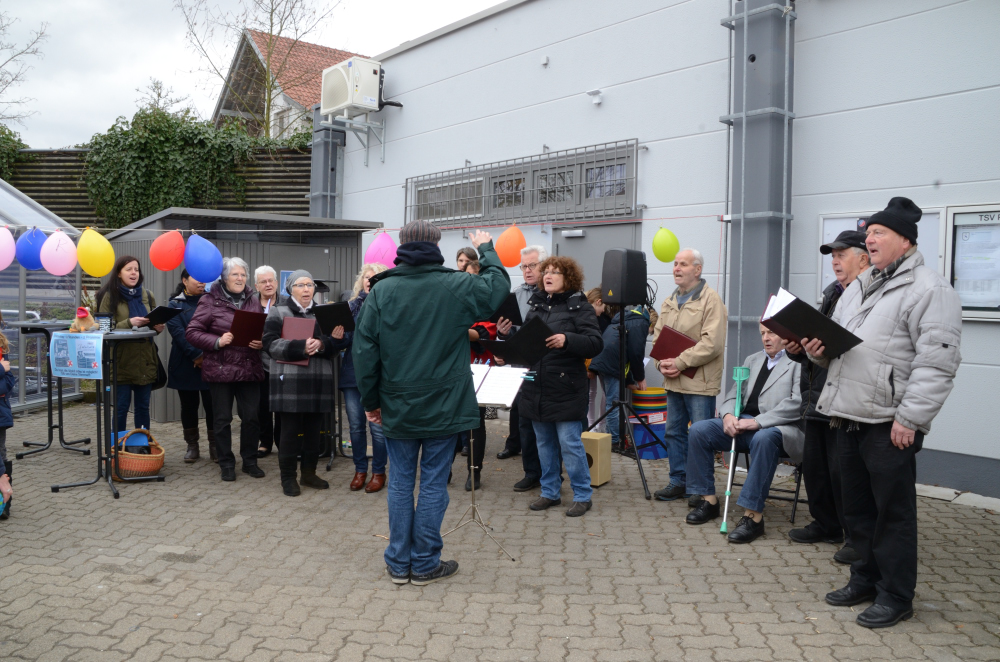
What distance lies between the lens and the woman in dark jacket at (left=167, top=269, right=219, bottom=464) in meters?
6.73

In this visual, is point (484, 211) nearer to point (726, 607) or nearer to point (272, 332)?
point (272, 332)

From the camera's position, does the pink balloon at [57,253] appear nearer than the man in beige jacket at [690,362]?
No

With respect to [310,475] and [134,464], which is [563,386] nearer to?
[310,475]

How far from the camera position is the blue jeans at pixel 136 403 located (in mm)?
6645

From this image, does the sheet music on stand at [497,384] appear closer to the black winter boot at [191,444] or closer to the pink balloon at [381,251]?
the pink balloon at [381,251]

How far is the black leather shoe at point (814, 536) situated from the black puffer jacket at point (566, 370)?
160cm

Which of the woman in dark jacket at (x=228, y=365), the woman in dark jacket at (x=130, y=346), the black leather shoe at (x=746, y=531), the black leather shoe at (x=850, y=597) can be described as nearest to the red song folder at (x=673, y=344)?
the black leather shoe at (x=746, y=531)

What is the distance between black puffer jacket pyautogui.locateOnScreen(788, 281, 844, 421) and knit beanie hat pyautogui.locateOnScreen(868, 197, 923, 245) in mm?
835

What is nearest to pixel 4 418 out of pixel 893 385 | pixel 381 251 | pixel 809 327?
pixel 381 251

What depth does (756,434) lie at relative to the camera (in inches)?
194

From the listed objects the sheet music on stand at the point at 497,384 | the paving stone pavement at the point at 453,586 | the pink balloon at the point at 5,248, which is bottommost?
the paving stone pavement at the point at 453,586

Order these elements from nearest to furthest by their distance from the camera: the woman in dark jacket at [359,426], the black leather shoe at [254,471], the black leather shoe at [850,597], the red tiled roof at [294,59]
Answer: the black leather shoe at [850,597] → the woman in dark jacket at [359,426] → the black leather shoe at [254,471] → the red tiled roof at [294,59]

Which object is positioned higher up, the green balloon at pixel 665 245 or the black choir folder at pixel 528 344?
the green balloon at pixel 665 245

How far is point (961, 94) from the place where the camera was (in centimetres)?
556
